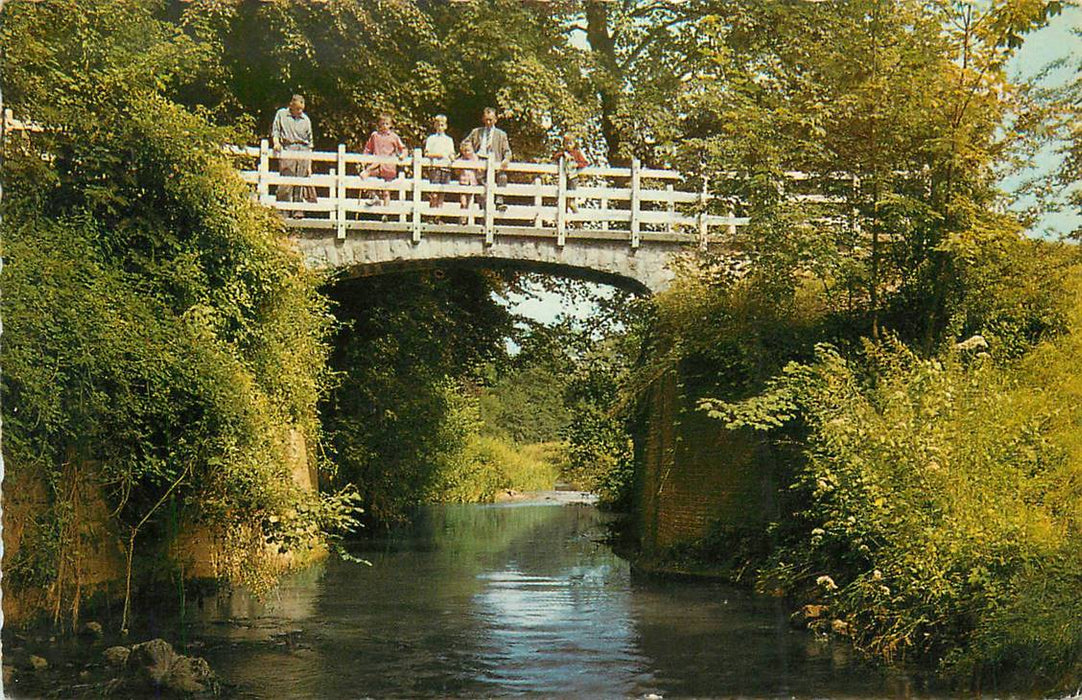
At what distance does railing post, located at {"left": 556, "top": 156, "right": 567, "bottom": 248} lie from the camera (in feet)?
55.0

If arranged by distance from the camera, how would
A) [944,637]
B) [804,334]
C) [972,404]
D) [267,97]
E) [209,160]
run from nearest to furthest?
1. [944,637]
2. [972,404]
3. [209,160]
4. [804,334]
5. [267,97]

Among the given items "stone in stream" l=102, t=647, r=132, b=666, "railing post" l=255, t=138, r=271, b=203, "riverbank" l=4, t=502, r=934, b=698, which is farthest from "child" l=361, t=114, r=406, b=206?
"stone in stream" l=102, t=647, r=132, b=666

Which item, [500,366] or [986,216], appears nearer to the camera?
[986,216]

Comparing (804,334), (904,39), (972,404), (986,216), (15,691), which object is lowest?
(15,691)

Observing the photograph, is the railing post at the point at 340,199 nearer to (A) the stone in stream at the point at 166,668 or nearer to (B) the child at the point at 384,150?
(B) the child at the point at 384,150

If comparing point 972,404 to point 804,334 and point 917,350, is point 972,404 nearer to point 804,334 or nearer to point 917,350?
point 917,350

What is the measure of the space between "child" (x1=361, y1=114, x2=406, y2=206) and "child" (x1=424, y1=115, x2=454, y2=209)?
387 mm

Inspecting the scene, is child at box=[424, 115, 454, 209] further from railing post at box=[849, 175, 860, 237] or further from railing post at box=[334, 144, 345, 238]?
railing post at box=[849, 175, 860, 237]

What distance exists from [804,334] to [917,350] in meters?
1.49

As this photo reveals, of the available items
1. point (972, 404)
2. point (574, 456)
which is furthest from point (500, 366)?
point (972, 404)

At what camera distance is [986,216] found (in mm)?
12727

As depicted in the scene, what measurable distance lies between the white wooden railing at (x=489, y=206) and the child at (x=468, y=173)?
0.15 ft

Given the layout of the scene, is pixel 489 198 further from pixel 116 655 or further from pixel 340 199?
pixel 116 655

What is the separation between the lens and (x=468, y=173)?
1686cm
